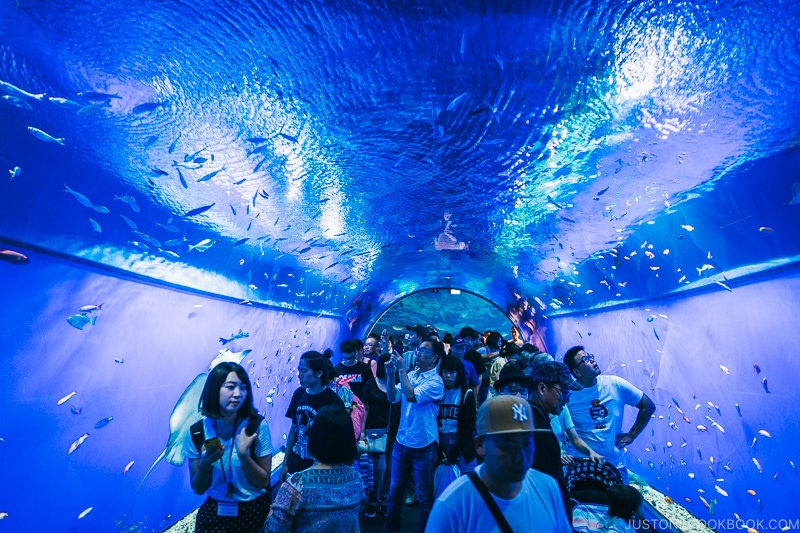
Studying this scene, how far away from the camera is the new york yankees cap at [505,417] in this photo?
1.85m

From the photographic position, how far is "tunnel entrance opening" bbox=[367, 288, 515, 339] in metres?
36.3

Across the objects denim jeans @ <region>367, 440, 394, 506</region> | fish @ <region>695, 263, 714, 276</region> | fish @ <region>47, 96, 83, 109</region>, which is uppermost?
fish @ <region>47, 96, 83, 109</region>

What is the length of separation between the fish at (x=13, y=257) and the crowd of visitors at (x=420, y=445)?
7.27ft

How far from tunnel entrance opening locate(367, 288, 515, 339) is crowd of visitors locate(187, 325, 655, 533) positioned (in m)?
30.3

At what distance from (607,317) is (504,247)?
10.0 feet

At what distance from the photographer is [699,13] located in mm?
3047

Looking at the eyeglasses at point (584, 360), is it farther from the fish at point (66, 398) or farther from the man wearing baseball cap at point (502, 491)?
the fish at point (66, 398)

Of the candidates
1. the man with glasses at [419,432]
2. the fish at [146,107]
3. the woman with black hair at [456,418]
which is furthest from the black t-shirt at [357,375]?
the fish at [146,107]

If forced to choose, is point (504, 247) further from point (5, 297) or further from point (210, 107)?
point (5, 297)

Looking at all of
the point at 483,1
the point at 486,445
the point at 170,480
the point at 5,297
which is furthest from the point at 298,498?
the point at 170,480

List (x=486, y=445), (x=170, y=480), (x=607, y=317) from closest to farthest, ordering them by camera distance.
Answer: (x=486, y=445), (x=170, y=480), (x=607, y=317)

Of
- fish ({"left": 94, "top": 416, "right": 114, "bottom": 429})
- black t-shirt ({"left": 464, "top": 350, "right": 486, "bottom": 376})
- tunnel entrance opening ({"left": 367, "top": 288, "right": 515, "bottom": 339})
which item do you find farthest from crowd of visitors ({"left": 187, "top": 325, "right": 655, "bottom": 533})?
tunnel entrance opening ({"left": 367, "top": 288, "right": 515, "bottom": 339})

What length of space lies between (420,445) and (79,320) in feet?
12.7

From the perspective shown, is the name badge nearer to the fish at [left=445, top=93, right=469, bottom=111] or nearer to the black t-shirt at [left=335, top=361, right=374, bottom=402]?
the black t-shirt at [left=335, top=361, right=374, bottom=402]
